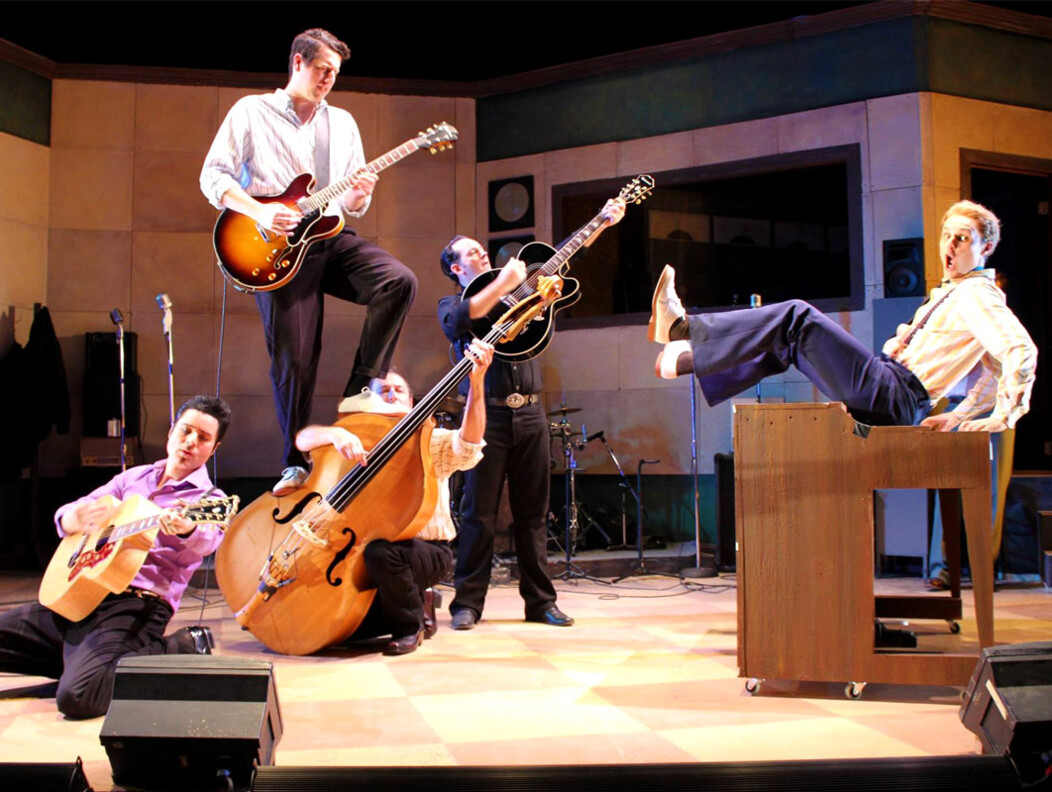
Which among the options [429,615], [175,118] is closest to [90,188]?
[175,118]

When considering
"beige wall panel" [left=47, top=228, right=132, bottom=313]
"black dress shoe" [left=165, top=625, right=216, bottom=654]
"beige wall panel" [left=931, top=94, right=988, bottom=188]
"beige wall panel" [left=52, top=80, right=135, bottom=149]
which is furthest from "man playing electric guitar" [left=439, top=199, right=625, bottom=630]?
"beige wall panel" [left=52, top=80, right=135, bottom=149]

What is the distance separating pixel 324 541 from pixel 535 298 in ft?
4.47

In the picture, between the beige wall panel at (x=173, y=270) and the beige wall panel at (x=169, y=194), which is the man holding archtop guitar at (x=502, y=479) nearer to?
the beige wall panel at (x=173, y=270)

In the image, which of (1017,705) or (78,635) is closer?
(1017,705)

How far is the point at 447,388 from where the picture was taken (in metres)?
3.82

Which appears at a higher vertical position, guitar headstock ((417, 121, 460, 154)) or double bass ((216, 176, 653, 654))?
guitar headstock ((417, 121, 460, 154))

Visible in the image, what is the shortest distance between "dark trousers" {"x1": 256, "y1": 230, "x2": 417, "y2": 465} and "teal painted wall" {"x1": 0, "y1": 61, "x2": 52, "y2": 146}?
4.94 metres

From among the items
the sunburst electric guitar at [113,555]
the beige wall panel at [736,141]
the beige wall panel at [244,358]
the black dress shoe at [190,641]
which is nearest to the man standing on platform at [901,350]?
the sunburst electric guitar at [113,555]

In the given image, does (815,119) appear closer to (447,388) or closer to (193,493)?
(447,388)

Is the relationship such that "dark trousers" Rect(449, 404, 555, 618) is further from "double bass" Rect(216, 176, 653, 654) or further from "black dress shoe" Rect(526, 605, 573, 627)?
"double bass" Rect(216, 176, 653, 654)

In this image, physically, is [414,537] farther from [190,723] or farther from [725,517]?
[725,517]

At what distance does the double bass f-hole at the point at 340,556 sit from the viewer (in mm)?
3848

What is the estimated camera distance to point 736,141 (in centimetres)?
744

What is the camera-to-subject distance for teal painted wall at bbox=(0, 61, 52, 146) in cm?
730
